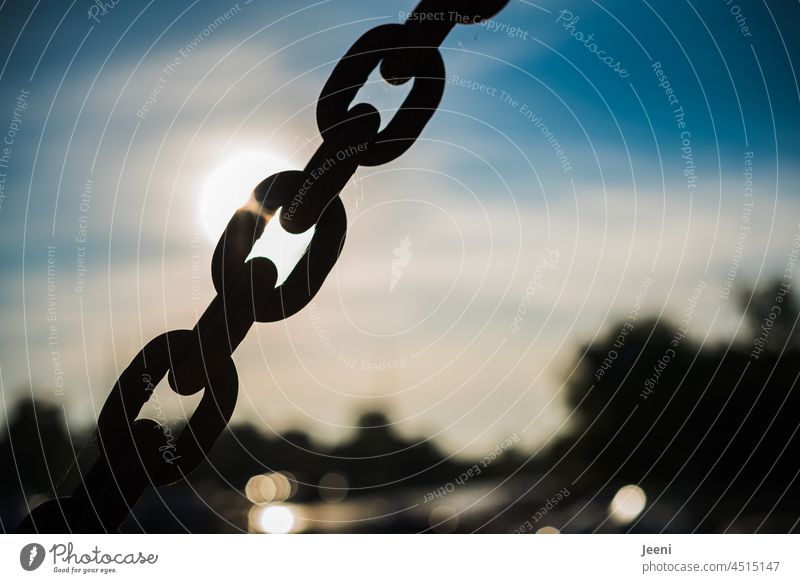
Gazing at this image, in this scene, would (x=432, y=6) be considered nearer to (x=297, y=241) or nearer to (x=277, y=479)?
(x=297, y=241)

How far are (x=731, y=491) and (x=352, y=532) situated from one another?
6.62 metres

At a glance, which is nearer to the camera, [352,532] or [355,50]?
[355,50]

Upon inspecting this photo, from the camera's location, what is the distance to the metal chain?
661 mm

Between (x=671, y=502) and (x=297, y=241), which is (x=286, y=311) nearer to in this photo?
(x=297, y=241)

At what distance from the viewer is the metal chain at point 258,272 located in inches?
26.0

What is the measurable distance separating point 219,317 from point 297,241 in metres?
0.15

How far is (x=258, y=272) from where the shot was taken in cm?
68

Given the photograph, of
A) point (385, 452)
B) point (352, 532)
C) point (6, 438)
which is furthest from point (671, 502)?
point (6, 438)

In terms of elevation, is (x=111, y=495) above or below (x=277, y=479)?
above

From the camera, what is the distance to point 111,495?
0.69 metres

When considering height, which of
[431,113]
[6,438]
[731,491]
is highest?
[431,113]

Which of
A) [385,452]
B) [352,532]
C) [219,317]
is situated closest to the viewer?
[219,317]

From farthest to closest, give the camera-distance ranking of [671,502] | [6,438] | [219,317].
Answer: [671,502] < [6,438] < [219,317]

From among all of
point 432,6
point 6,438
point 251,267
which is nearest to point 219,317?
point 251,267
